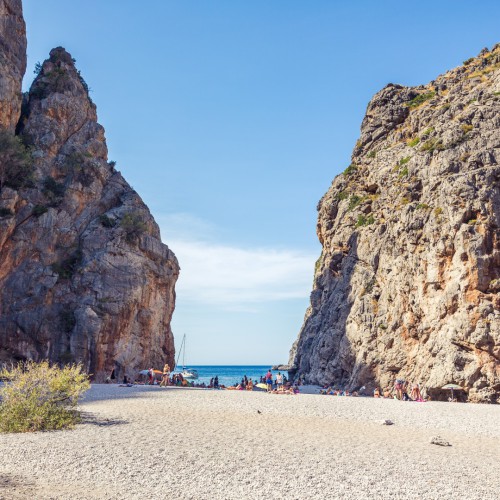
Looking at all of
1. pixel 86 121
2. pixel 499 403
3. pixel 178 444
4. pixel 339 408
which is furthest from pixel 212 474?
pixel 86 121

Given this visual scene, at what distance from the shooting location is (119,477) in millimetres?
12773

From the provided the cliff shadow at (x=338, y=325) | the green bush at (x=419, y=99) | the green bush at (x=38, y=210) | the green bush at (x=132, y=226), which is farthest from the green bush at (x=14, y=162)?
the green bush at (x=419, y=99)

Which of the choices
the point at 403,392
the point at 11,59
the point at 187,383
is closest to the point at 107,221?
the point at 11,59

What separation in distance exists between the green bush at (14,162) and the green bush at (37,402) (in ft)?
120

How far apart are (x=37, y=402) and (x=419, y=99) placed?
56.5 metres

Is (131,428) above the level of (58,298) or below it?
below

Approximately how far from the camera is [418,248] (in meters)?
44.7

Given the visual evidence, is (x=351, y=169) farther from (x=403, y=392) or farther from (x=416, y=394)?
(x=416, y=394)

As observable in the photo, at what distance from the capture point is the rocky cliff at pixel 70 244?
48.1 m

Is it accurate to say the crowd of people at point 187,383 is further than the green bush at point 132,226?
No

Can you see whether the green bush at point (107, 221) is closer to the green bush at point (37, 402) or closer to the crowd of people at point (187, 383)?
the crowd of people at point (187, 383)

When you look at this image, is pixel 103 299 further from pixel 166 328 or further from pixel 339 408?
pixel 339 408

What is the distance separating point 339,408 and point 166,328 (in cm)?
3431

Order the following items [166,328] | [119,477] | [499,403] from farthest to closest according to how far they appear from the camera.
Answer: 1. [166,328]
2. [499,403]
3. [119,477]
